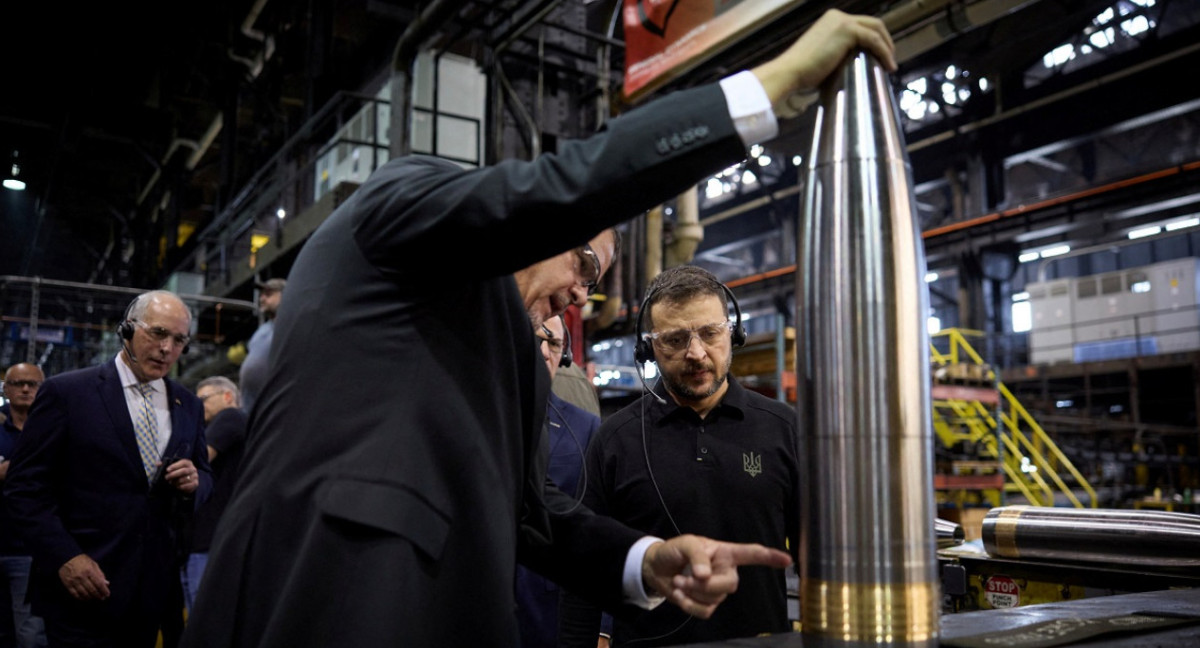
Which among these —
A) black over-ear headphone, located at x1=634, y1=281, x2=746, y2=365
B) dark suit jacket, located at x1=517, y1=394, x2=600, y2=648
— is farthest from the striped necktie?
black over-ear headphone, located at x1=634, y1=281, x2=746, y2=365

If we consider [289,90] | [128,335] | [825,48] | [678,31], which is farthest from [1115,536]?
[289,90]

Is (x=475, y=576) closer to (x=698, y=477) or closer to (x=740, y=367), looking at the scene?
(x=698, y=477)

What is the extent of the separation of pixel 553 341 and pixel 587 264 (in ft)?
4.77

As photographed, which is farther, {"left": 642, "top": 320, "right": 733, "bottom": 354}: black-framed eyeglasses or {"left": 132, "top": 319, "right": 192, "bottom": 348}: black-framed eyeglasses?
{"left": 132, "top": 319, "right": 192, "bottom": 348}: black-framed eyeglasses

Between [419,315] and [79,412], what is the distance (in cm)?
275

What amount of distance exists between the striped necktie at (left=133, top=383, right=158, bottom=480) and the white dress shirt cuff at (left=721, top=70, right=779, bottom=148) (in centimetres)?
312

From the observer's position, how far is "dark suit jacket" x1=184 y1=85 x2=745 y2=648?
1.10 m

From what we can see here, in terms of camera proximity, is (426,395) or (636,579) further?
(636,579)

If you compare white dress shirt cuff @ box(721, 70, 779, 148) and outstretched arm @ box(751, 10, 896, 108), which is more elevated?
outstretched arm @ box(751, 10, 896, 108)

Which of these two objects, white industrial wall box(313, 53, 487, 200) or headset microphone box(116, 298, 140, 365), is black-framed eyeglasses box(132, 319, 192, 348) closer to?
headset microphone box(116, 298, 140, 365)

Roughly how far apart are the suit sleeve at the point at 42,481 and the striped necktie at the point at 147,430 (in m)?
0.26

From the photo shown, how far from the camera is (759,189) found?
2256cm

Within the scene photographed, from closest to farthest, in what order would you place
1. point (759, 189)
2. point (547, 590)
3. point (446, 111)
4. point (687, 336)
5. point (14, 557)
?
point (687, 336)
point (547, 590)
point (14, 557)
point (446, 111)
point (759, 189)

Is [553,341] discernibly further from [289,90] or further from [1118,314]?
[1118,314]
